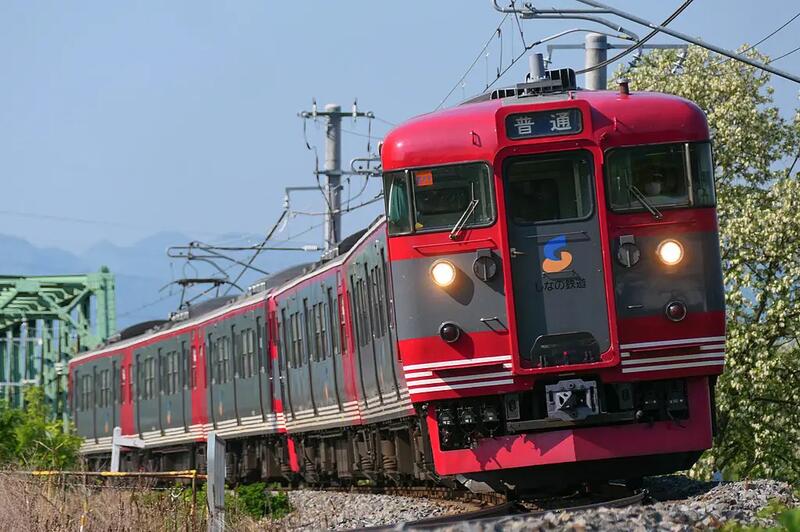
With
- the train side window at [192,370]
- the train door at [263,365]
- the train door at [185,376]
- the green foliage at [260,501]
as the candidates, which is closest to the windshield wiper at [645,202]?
the green foliage at [260,501]

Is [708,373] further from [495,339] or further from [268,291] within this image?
[268,291]

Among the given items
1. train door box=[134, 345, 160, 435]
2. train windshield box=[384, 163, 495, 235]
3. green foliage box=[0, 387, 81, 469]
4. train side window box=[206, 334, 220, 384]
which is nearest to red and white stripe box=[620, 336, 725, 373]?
train windshield box=[384, 163, 495, 235]

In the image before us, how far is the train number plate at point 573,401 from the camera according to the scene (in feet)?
36.8

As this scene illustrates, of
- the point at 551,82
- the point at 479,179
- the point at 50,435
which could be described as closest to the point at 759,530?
the point at 479,179

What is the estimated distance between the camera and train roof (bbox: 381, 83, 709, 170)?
38.0ft

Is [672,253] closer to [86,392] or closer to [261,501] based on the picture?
[261,501]

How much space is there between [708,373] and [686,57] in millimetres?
17753

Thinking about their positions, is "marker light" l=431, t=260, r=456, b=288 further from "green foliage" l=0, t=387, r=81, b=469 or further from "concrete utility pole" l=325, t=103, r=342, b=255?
"concrete utility pole" l=325, t=103, r=342, b=255

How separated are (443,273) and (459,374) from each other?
797mm

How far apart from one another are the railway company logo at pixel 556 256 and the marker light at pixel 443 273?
2.35 feet

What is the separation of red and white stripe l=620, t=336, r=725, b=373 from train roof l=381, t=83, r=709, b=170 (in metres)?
1.59

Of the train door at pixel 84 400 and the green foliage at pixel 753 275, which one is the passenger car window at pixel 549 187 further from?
the train door at pixel 84 400

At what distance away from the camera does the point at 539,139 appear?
11.5 m

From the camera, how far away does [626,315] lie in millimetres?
11367
